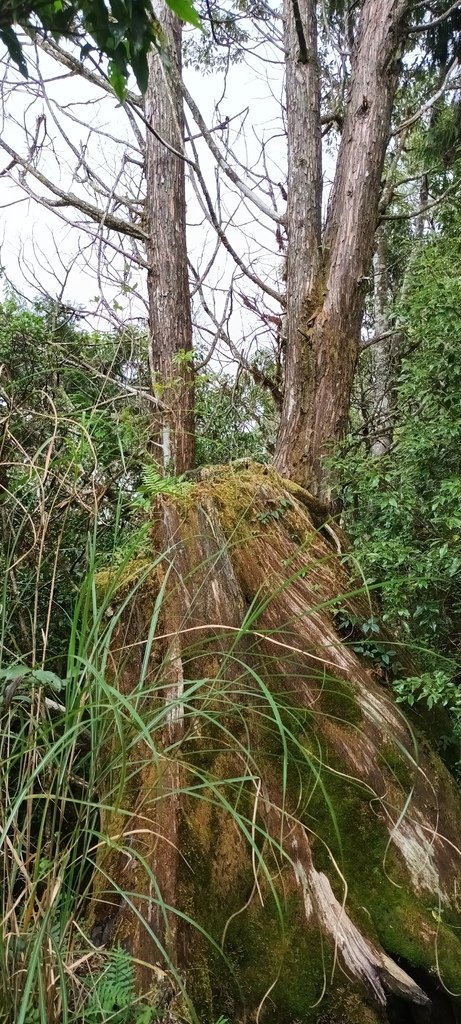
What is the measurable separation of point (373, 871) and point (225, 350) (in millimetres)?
5744

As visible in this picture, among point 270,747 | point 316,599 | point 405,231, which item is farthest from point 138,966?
point 405,231

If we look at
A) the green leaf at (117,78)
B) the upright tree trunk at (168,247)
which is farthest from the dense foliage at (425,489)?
the upright tree trunk at (168,247)

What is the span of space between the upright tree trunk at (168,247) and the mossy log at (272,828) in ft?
9.35

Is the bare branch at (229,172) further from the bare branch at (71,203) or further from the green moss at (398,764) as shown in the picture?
the green moss at (398,764)

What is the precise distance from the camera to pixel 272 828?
1688mm

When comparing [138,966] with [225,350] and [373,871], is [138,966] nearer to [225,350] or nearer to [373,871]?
[373,871]

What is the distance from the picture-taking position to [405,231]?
9562 mm

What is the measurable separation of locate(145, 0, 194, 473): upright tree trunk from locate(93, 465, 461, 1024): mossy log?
2850mm

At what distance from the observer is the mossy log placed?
1.43m

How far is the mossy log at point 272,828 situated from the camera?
1.43 metres

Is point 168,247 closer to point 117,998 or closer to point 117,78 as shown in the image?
point 117,78

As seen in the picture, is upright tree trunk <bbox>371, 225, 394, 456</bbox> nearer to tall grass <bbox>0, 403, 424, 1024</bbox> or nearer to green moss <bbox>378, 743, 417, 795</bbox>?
green moss <bbox>378, 743, 417, 795</bbox>

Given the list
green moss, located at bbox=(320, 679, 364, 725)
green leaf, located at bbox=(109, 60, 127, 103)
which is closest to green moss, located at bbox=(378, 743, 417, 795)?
green moss, located at bbox=(320, 679, 364, 725)

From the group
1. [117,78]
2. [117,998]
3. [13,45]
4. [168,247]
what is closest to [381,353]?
[168,247]
